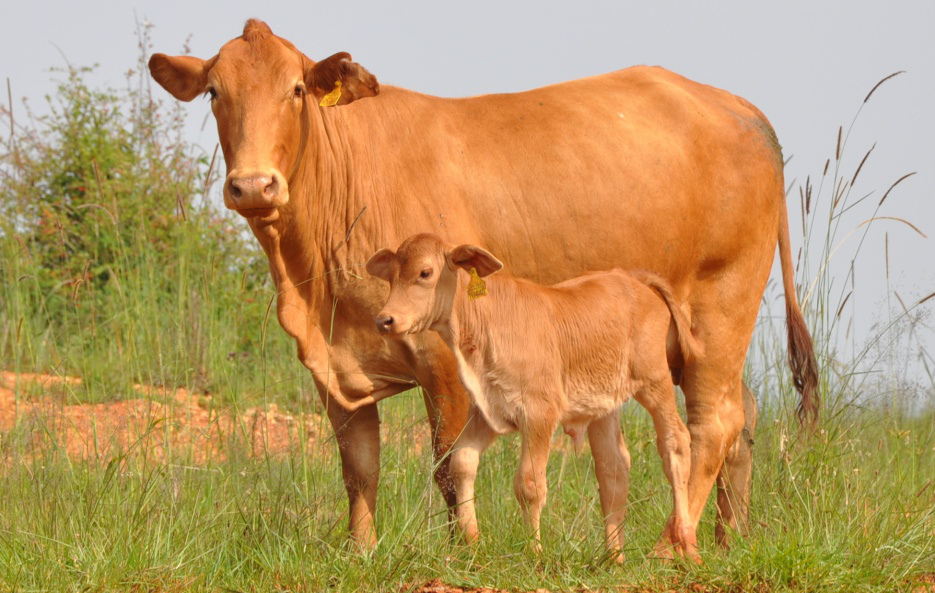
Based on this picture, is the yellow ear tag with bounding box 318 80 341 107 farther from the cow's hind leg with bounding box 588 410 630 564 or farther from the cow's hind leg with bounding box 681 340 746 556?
the cow's hind leg with bounding box 681 340 746 556

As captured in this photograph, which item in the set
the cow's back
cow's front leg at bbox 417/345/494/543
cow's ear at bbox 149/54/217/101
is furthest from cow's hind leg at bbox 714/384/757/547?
cow's ear at bbox 149/54/217/101

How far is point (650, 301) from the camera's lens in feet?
18.9

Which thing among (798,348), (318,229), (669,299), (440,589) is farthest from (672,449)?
(318,229)

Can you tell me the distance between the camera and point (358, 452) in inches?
242

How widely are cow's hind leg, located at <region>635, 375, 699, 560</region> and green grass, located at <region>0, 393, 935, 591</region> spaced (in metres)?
0.22

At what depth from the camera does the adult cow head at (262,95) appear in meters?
5.18

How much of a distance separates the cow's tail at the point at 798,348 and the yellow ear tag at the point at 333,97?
3.20 meters

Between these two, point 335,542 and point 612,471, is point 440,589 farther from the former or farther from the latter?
point 612,471

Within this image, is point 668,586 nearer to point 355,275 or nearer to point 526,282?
point 526,282

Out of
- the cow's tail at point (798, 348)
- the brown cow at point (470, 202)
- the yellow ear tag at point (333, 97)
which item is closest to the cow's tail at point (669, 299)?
the brown cow at point (470, 202)

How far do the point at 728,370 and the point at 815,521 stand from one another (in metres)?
1.55

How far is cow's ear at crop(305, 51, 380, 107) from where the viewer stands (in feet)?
18.6

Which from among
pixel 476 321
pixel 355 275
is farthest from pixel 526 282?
pixel 355 275

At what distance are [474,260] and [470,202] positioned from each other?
1.15 meters
